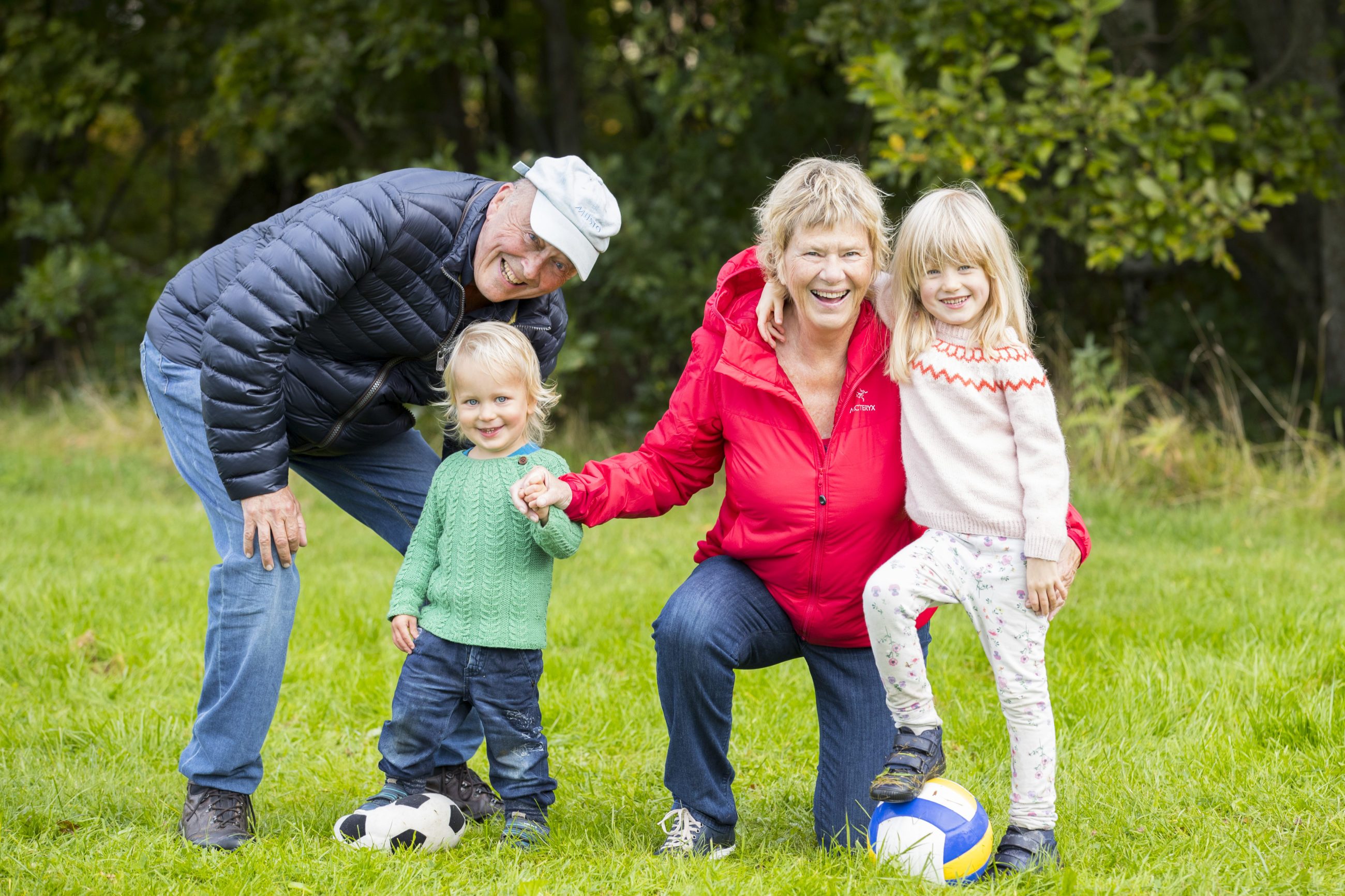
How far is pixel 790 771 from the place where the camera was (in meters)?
3.89

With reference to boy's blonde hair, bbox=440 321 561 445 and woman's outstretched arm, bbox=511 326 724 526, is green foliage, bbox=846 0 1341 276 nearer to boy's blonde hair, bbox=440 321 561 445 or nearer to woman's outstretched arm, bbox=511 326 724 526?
woman's outstretched arm, bbox=511 326 724 526

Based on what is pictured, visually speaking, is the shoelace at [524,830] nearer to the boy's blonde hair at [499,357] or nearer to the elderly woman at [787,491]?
the elderly woman at [787,491]

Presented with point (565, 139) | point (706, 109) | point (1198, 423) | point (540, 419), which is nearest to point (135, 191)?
point (565, 139)

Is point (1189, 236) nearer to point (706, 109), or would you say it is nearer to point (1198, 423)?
point (1198, 423)

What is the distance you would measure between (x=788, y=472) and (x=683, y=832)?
3.34ft

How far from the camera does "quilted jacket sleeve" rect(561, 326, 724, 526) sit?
333 cm

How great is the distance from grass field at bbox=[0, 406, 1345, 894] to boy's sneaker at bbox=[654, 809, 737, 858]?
0.08 metres

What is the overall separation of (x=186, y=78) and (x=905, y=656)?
11.3 meters

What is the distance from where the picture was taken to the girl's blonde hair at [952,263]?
3.01 metres

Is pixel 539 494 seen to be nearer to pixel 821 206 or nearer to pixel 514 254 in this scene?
pixel 514 254

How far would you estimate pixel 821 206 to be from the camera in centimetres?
311

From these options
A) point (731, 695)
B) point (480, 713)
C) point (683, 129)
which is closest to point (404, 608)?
point (480, 713)

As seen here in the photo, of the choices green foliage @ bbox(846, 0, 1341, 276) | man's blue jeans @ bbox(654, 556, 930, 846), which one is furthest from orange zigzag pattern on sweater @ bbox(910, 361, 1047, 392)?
green foliage @ bbox(846, 0, 1341, 276)

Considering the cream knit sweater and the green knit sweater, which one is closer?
the cream knit sweater
